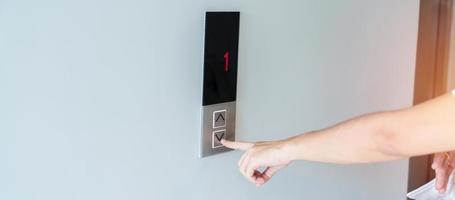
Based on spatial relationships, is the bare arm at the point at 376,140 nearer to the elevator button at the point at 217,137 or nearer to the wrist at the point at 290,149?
the wrist at the point at 290,149

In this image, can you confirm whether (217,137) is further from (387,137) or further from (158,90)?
(387,137)

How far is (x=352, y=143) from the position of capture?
1.17m

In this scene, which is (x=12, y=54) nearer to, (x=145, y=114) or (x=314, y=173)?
(x=145, y=114)

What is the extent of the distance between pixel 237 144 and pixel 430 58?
1.50 m

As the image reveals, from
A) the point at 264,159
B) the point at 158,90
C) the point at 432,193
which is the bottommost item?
the point at 432,193

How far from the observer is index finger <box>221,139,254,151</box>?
1.39 meters

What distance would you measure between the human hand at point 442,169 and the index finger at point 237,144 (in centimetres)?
46

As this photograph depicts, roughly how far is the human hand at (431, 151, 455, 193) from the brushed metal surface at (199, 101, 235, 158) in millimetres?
501

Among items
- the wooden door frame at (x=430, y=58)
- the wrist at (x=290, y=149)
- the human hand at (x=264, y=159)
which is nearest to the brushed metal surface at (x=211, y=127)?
the human hand at (x=264, y=159)

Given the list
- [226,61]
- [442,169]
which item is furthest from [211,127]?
[442,169]

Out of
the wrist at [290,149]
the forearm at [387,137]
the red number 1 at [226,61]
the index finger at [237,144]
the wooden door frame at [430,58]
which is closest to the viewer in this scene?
the forearm at [387,137]

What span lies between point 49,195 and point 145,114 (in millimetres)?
267

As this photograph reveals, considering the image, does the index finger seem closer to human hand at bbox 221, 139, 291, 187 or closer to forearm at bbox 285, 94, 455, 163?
human hand at bbox 221, 139, 291, 187

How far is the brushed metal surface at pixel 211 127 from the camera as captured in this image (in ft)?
4.84
